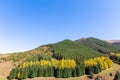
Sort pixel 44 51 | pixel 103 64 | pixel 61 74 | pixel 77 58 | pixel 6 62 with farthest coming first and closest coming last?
pixel 44 51
pixel 6 62
pixel 77 58
pixel 103 64
pixel 61 74

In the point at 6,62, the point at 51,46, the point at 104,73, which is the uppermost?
the point at 51,46

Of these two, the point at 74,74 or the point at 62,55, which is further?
the point at 62,55

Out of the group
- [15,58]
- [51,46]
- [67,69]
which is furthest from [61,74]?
[51,46]

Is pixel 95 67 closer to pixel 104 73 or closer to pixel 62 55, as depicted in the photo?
pixel 104 73

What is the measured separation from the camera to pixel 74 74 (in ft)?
395

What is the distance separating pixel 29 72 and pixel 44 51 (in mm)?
61206

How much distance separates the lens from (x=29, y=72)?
397 ft

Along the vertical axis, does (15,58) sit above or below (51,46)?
below

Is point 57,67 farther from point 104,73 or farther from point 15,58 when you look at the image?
point 15,58

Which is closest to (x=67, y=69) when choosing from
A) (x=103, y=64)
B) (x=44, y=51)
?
(x=103, y=64)

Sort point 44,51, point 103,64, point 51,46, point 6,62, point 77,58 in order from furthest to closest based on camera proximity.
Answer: point 51,46 < point 44,51 < point 6,62 < point 77,58 < point 103,64

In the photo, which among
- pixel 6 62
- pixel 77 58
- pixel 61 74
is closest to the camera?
pixel 61 74

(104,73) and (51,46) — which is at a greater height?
(51,46)

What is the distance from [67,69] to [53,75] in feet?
32.5
